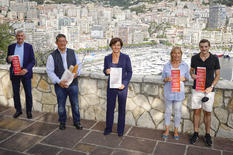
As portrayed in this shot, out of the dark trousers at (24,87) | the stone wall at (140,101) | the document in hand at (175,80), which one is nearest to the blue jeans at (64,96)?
the stone wall at (140,101)

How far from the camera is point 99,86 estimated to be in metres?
2.83

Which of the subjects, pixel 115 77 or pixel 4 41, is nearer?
pixel 115 77

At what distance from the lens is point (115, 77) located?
2283mm

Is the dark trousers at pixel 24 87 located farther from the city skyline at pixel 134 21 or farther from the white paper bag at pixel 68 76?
the city skyline at pixel 134 21

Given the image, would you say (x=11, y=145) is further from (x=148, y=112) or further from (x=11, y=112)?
(x=148, y=112)

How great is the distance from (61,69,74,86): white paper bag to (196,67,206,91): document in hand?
4.19 feet

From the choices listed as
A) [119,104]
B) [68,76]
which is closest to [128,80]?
[119,104]

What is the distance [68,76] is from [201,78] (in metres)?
1.34

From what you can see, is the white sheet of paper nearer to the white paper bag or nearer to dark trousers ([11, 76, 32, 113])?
the white paper bag

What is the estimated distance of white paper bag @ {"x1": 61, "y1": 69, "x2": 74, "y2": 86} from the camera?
7.72 feet

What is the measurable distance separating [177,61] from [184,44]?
217 ft

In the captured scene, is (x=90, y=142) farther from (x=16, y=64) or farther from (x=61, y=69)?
(x=16, y=64)

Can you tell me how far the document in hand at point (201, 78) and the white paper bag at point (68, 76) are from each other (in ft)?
4.19

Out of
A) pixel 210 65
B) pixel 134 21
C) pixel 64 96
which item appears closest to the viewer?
pixel 210 65
